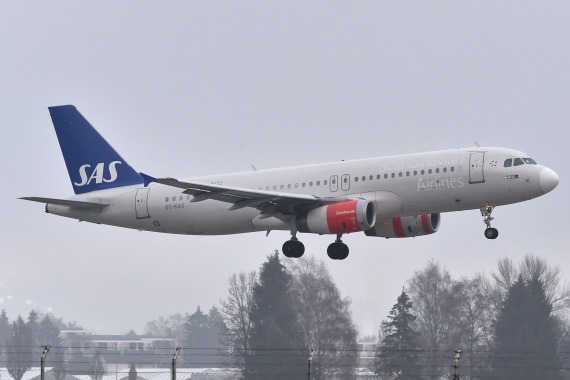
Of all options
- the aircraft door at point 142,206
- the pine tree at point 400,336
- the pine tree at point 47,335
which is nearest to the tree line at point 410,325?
the pine tree at point 400,336

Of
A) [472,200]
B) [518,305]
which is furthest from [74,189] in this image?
[518,305]

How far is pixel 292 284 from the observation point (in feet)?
303

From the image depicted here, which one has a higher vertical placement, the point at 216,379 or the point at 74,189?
the point at 74,189

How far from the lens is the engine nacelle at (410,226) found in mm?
66562

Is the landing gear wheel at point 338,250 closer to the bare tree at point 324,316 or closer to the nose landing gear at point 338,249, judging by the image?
the nose landing gear at point 338,249

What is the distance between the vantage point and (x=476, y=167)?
6031 centimetres

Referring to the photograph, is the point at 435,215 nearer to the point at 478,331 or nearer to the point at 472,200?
the point at 472,200

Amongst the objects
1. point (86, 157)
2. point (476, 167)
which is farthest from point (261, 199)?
point (86, 157)

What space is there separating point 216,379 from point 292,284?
13.4m

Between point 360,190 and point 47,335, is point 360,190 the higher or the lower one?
the higher one

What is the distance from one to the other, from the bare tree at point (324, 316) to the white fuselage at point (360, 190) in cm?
1482

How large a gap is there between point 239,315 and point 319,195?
96.3 ft

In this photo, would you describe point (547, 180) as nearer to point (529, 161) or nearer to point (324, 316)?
point (529, 161)

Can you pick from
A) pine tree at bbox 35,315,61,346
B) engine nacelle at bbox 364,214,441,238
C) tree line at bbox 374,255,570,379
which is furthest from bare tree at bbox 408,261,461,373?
pine tree at bbox 35,315,61,346
